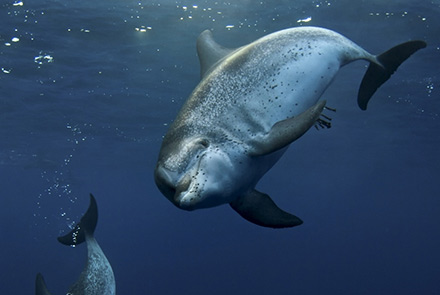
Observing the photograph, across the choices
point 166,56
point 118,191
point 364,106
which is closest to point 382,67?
point 364,106

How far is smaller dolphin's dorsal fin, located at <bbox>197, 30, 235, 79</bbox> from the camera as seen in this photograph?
441 centimetres

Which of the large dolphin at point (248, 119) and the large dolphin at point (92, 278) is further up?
the large dolphin at point (248, 119)

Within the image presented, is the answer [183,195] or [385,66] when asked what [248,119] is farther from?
[385,66]

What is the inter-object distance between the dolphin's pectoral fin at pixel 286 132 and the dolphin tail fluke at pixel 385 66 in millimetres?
1662

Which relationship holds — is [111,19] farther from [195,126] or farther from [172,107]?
[195,126]

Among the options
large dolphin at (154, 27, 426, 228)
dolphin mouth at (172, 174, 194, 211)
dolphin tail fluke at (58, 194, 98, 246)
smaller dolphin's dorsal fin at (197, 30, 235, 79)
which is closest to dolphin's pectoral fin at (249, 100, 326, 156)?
large dolphin at (154, 27, 426, 228)

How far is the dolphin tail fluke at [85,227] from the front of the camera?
804 centimetres

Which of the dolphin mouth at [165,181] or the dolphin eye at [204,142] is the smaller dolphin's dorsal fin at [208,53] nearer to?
the dolphin eye at [204,142]

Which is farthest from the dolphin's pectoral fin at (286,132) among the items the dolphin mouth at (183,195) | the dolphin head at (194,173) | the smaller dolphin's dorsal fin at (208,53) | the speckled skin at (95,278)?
the speckled skin at (95,278)

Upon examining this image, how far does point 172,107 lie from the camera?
2564 cm

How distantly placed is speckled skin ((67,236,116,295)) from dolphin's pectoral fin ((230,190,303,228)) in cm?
404

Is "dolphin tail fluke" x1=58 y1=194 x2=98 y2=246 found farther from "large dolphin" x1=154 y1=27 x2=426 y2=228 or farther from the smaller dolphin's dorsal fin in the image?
"large dolphin" x1=154 y1=27 x2=426 y2=228

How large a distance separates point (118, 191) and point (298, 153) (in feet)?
140

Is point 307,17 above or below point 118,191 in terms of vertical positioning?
above
